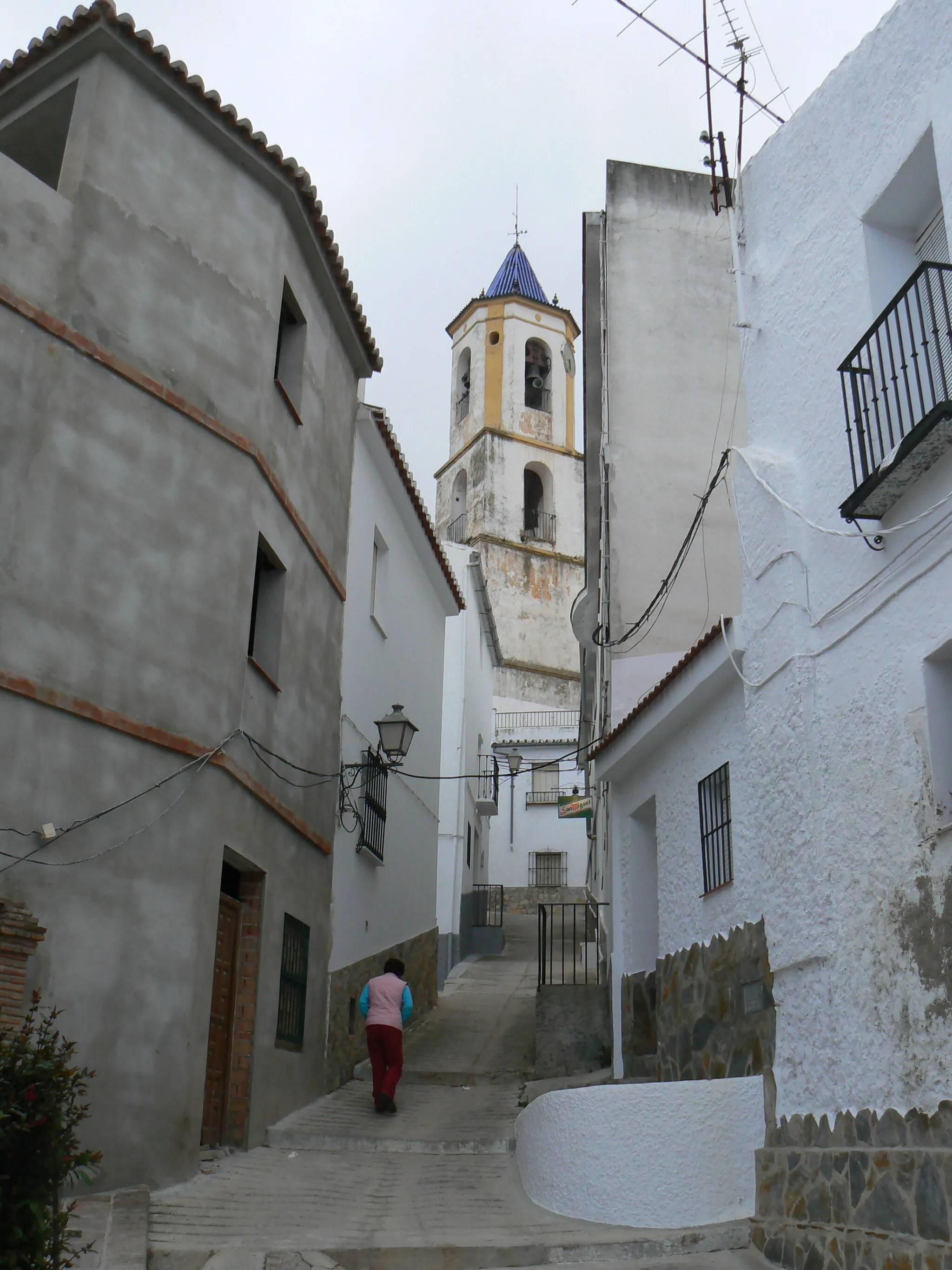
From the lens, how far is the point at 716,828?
9.54 m

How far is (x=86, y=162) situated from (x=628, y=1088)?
7433 millimetres

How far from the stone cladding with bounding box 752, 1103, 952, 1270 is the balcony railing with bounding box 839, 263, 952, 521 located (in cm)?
298

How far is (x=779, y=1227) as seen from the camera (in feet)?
21.9

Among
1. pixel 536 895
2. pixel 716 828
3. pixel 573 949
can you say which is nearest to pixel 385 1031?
pixel 716 828

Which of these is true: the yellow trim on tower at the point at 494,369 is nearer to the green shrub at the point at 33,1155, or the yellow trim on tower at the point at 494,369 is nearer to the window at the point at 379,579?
the window at the point at 379,579

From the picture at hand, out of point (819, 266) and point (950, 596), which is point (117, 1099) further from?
point (819, 266)

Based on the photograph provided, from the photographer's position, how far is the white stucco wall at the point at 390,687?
1320 centimetres

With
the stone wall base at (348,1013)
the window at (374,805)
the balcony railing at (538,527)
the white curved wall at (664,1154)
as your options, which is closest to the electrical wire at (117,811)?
the white curved wall at (664,1154)

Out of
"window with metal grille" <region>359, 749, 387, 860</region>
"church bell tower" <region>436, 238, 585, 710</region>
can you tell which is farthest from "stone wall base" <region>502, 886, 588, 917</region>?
"window with metal grille" <region>359, 749, 387, 860</region>

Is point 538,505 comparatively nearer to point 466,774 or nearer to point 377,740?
point 466,774

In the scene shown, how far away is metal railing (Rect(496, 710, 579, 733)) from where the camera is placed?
40906 mm

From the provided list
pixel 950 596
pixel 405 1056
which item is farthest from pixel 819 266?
pixel 405 1056

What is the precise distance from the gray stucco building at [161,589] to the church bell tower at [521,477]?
31.1 metres

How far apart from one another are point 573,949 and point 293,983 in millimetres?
12720
